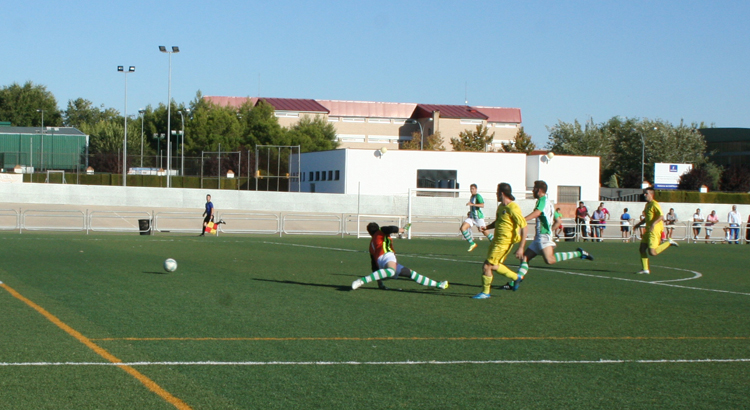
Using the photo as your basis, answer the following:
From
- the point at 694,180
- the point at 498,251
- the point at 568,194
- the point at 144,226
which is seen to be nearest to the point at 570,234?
the point at 144,226

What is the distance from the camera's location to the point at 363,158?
5247cm

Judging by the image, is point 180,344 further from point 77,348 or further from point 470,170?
point 470,170

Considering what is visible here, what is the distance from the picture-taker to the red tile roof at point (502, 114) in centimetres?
10081

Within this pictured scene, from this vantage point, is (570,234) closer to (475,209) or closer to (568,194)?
(475,209)

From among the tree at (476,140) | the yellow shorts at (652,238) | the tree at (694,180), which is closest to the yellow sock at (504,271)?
the yellow shorts at (652,238)

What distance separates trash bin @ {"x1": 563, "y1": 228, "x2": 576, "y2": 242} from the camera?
33.6 m

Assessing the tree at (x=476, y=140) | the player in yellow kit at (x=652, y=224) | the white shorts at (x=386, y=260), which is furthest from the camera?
the tree at (x=476, y=140)

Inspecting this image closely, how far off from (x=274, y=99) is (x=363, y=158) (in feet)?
150

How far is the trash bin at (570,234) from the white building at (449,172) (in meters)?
17.5

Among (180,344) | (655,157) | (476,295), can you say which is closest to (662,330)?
(476,295)

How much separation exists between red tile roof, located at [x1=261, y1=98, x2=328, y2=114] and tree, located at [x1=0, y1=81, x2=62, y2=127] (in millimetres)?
34272

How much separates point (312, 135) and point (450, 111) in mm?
22619

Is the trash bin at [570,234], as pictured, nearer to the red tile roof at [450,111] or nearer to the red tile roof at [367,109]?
the red tile roof at [450,111]

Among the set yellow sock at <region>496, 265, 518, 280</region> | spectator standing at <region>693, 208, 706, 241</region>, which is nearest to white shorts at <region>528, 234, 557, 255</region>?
yellow sock at <region>496, 265, 518, 280</region>
